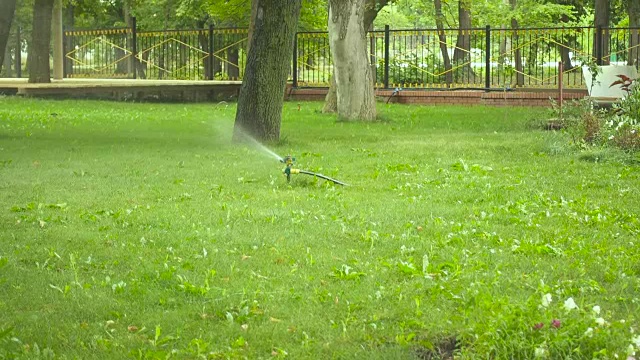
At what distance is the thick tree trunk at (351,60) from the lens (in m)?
19.7

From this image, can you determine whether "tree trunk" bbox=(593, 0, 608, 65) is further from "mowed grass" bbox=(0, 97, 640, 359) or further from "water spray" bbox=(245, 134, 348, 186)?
"mowed grass" bbox=(0, 97, 640, 359)

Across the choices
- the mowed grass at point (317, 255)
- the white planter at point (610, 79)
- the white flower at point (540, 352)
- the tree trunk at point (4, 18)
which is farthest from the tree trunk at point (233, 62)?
the white flower at point (540, 352)

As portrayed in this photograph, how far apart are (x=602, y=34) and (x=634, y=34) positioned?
1976mm

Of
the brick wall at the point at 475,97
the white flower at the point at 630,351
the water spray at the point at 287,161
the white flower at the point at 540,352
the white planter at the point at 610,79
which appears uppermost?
the white planter at the point at 610,79

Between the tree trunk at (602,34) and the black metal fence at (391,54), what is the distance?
36 mm

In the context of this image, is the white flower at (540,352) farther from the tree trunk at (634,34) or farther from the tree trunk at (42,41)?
the tree trunk at (42,41)

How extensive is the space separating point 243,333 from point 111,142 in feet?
35.4

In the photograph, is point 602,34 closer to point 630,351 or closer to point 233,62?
point 233,62

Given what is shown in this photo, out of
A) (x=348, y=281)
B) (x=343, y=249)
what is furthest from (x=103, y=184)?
(x=348, y=281)

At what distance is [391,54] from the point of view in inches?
1353

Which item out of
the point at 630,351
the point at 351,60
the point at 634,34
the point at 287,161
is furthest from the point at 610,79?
the point at 630,351

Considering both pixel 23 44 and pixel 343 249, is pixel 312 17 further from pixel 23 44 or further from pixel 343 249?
pixel 343 249

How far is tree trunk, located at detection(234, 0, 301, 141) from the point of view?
1548 cm

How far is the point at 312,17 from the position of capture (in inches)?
1597
